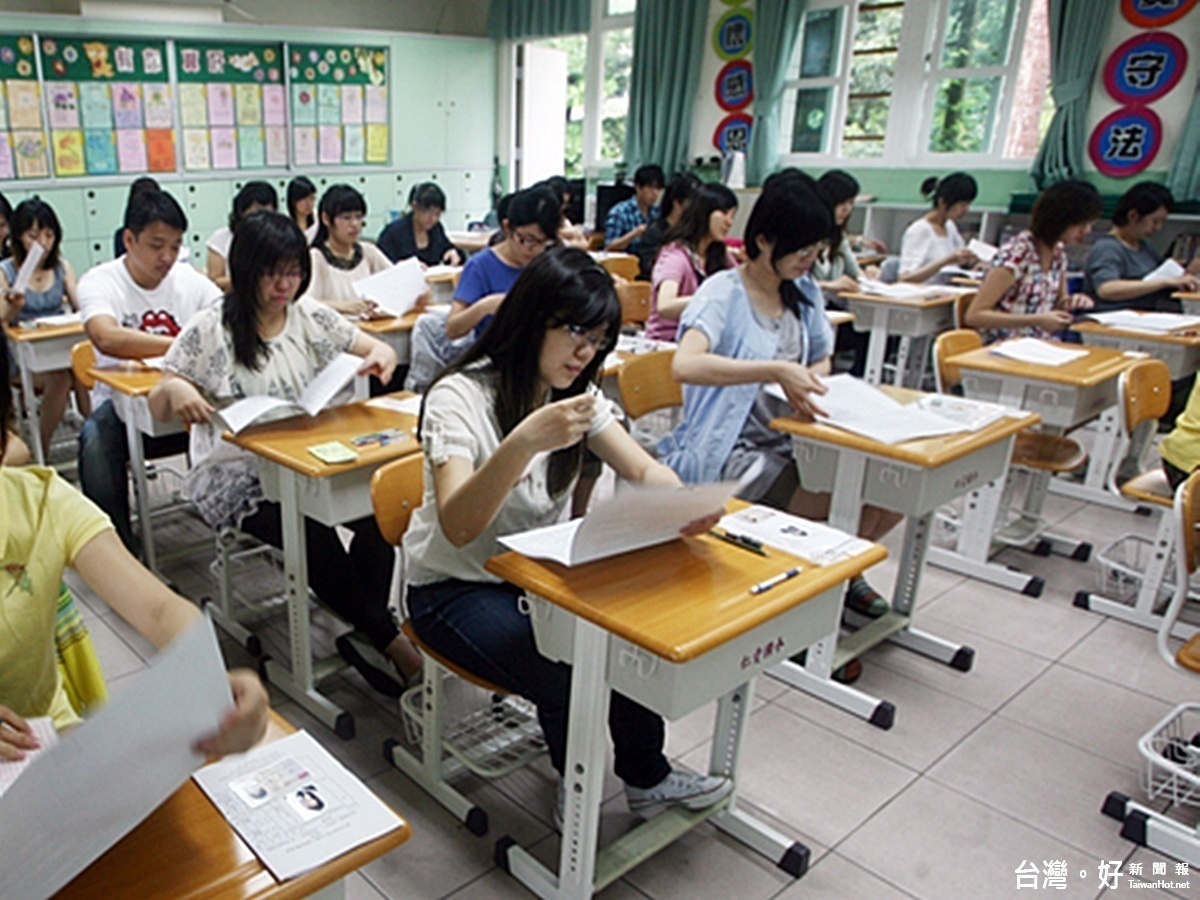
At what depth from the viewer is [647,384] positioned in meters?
2.84

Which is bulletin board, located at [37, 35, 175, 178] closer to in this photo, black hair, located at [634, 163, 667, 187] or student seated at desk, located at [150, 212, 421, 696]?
black hair, located at [634, 163, 667, 187]

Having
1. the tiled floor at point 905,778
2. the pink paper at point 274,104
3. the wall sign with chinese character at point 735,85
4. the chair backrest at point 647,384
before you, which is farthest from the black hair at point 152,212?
the wall sign with chinese character at point 735,85

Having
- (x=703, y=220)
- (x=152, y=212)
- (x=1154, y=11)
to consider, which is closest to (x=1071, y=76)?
(x=1154, y=11)

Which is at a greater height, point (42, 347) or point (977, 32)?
point (977, 32)

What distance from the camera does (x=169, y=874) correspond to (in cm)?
84

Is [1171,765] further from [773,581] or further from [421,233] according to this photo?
[421,233]

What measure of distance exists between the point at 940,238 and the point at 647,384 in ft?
10.9

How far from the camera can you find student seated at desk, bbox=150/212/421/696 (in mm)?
2275

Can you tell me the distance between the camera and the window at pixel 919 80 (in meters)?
6.34

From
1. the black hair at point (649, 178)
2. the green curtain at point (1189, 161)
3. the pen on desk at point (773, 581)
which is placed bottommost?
the pen on desk at point (773, 581)

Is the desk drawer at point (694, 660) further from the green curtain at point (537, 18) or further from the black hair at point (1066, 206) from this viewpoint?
the green curtain at point (537, 18)

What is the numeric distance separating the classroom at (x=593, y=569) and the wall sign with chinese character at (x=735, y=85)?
2833 mm

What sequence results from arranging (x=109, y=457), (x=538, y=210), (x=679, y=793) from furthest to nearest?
(x=538, y=210) → (x=109, y=457) → (x=679, y=793)

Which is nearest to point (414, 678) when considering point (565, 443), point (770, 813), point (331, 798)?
point (770, 813)
